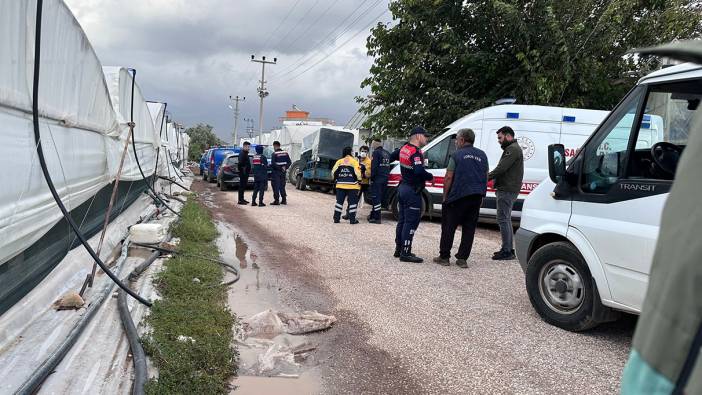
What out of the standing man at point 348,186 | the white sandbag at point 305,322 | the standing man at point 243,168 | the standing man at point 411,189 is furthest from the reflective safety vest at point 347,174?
the white sandbag at point 305,322

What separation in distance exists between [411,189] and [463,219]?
877mm

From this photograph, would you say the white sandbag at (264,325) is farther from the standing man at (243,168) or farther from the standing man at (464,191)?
the standing man at (243,168)

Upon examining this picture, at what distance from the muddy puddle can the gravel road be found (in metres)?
0.13

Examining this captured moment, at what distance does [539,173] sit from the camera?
1018 cm

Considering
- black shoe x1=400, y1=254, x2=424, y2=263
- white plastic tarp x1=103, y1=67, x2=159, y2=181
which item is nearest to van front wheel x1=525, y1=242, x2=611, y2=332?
black shoe x1=400, y1=254, x2=424, y2=263

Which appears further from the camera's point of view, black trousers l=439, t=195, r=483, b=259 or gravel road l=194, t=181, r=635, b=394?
black trousers l=439, t=195, r=483, b=259

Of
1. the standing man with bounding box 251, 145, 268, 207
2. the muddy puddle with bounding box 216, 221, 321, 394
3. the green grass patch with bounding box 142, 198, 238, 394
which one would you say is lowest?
the muddy puddle with bounding box 216, 221, 321, 394

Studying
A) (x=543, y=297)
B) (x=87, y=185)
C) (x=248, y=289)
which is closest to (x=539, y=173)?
(x=543, y=297)

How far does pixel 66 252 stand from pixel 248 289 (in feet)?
6.24

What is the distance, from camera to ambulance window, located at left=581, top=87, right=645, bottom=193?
4.00m

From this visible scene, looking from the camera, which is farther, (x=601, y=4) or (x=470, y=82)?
(x=470, y=82)

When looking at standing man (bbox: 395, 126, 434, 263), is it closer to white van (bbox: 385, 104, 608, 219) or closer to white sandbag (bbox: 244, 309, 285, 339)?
white sandbag (bbox: 244, 309, 285, 339)

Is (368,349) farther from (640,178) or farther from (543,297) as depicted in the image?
(640,178)

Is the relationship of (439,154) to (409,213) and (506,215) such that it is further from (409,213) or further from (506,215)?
(409,213)
